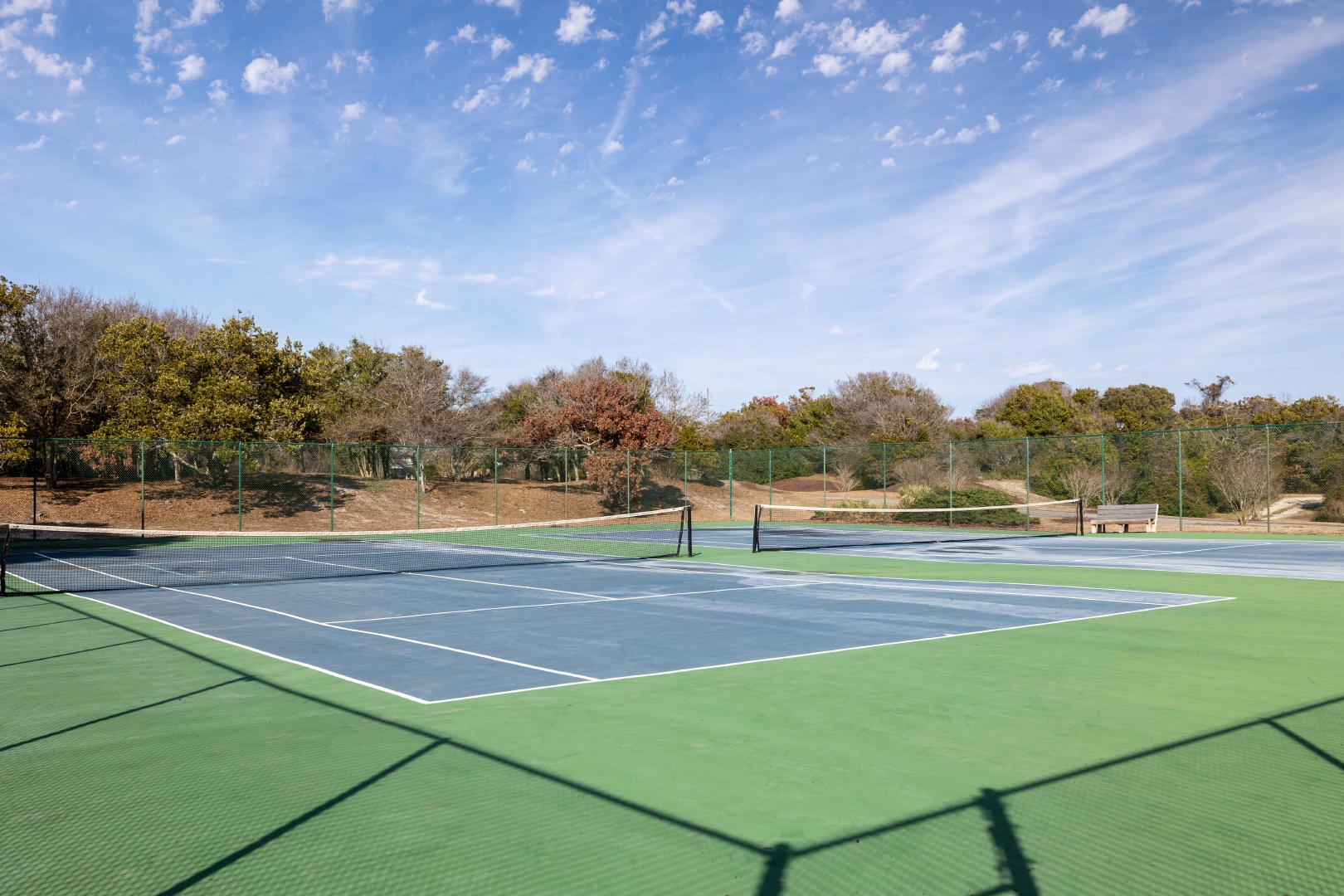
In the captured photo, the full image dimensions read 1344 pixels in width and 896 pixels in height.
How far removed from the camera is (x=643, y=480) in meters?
36.4

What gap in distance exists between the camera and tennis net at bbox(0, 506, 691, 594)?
1552 cm

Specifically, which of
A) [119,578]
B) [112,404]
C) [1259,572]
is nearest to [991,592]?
[1259,572]

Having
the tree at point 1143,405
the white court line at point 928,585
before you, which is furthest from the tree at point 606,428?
the tree at point 1143,405

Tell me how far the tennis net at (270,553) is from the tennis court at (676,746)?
3727 mm

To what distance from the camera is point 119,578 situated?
601 inches

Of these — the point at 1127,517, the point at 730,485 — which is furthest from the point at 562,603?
the point at 730,485

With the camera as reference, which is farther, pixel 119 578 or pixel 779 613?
pixel 119 578

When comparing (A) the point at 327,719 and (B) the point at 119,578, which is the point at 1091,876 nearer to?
(A) the point at 327,719

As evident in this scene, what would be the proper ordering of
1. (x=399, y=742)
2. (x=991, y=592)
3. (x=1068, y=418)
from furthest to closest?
(x=1068, y=418), (x=991, y=592), (x=399, y=742)

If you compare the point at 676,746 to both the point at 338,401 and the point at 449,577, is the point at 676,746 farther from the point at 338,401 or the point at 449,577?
the point at 338,401

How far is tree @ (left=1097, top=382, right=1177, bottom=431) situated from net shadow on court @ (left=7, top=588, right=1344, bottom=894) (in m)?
57.5

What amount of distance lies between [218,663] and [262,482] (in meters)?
25.0

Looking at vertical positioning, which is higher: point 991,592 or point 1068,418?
point 1068,418

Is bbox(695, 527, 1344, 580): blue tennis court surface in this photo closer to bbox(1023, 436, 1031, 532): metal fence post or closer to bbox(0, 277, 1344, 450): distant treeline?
bbox(1023, 436, 1031, 532): metal fence post
